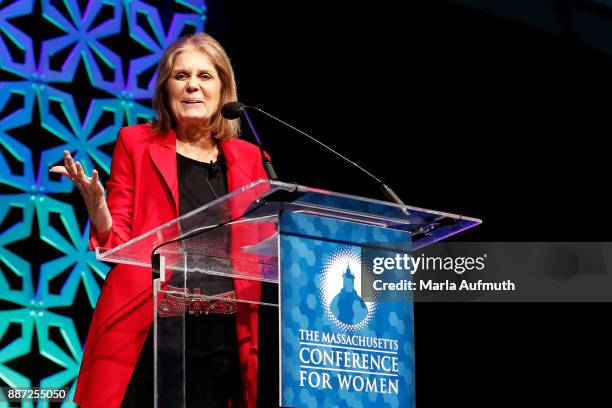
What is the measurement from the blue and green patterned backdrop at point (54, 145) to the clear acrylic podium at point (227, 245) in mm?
1905

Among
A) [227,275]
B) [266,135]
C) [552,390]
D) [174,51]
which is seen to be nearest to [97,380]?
[227,275]

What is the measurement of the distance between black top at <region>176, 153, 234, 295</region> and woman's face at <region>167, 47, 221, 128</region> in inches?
5.3

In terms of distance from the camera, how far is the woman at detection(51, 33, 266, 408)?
251 centimetres

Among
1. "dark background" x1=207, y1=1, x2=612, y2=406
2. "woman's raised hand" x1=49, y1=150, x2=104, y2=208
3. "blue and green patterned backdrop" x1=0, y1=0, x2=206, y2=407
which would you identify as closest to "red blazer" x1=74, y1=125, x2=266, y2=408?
"woman's raised hand" x1=49, y1=150, x2=104, y2=208

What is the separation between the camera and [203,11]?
16.3ft

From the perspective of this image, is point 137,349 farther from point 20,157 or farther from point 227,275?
point 20,157

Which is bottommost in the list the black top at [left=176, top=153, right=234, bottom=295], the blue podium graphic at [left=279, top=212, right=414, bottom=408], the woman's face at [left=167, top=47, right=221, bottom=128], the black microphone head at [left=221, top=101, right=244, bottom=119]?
the blue podium graphic at [left=279, top=212, right=414, bottom=408]

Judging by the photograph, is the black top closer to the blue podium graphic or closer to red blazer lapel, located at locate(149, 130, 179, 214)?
red blazer lapel, located at locate(149, 130, 179, 214)

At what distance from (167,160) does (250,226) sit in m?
0.56

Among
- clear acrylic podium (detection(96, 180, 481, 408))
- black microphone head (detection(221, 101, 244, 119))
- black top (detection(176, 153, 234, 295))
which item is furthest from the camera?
black top (detection(176, 153, 234, 295))

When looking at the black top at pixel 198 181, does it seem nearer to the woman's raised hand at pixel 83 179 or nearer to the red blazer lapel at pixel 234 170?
the red blazer lapel at pixel 234 170

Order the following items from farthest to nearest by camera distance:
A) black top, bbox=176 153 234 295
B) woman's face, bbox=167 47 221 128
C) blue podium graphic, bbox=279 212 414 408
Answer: woman's face, bbox=167 47 221 128 < black top, bbox=176 153 234 295 < blue podium graphic, bbox=279 212 414 408

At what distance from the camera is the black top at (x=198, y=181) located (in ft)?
9.27

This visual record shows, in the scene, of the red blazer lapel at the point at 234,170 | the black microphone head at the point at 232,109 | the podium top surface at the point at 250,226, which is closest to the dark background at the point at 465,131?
the red blazer lapel at the point at 234,170
